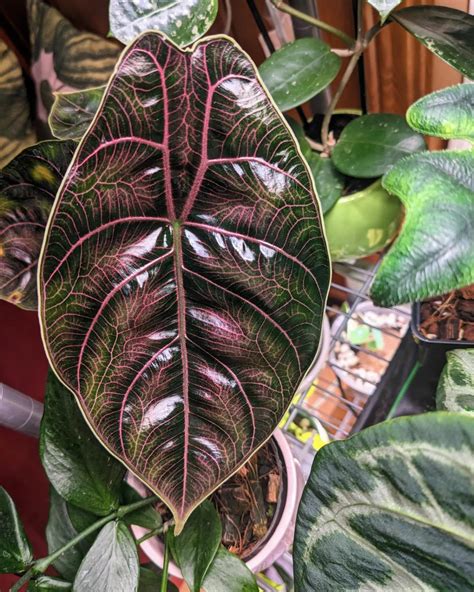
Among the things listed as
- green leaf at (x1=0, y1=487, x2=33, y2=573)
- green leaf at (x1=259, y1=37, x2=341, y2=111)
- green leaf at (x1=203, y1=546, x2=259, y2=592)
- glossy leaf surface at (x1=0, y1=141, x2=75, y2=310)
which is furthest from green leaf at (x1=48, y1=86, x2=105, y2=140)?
green leaf at (x1=203, y1=546, x2=259, y2=592)

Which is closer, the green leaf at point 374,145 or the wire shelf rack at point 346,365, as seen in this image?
A: the green leaf at point 374,145

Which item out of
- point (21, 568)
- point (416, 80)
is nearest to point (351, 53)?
point (416, 80)

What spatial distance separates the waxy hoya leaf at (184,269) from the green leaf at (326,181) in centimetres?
29

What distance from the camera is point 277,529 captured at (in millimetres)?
705

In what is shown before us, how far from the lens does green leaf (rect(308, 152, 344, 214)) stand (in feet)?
2.34

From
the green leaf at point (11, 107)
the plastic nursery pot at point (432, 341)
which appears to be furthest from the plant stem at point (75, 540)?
the green leaf at point (11, 107)

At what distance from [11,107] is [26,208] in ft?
1.64

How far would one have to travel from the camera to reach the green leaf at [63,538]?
2.11ft

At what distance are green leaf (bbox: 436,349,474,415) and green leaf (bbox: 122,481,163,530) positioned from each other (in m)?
0.36

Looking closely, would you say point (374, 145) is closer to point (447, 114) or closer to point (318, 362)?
point (447, 114)

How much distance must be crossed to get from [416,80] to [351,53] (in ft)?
1.20

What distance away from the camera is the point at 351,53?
70 cm

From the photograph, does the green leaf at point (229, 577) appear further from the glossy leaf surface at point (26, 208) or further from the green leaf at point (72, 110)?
the green leaf at point (72, 110)

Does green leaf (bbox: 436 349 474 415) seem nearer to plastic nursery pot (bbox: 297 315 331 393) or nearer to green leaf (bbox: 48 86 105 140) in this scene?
plastic nursery pot (bbox: 297 315 331 393)
